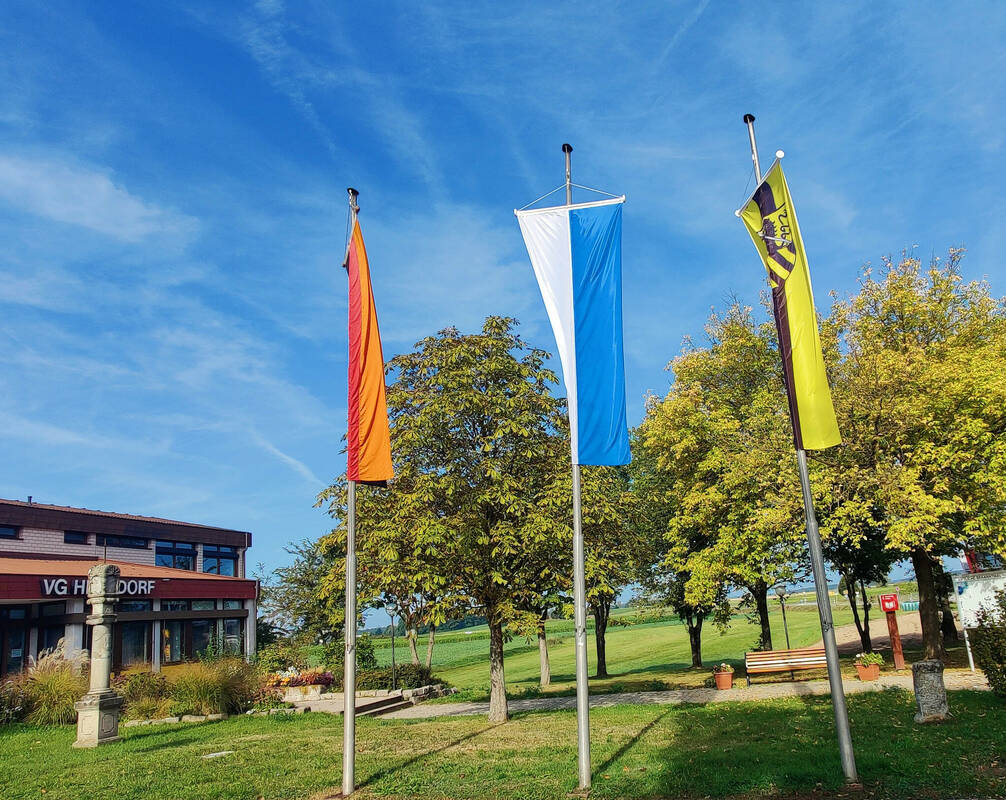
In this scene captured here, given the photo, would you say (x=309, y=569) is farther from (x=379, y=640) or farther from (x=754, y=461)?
(x=379, y=640)

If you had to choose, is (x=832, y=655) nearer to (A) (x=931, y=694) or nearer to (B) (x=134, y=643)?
(A) (x=931, y=694)

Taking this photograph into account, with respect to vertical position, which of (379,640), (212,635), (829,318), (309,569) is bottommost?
(379,640)

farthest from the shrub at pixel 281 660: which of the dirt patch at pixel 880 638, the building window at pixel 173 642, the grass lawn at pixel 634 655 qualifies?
the dirt patch at pixel 880 638

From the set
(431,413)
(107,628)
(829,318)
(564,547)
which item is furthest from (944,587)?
(107,628)

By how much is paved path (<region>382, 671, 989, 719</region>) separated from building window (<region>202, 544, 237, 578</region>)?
991 inches

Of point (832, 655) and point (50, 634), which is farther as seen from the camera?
point (50, 634)

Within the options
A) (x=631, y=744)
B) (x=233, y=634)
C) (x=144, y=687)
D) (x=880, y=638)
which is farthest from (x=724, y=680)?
(x=233, y=634)

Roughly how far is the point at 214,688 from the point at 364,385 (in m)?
12.8

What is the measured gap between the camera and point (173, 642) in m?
31.9

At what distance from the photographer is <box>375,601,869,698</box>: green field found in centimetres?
3348

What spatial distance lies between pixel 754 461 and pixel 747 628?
161ft

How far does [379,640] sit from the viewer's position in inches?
3253

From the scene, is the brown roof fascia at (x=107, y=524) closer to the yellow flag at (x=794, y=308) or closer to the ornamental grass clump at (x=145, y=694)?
the ornamental grass clump at (x=145, y=694)

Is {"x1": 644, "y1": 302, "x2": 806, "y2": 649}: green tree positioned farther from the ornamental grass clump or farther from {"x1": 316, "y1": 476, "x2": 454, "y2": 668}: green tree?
the ornamental grass clump
